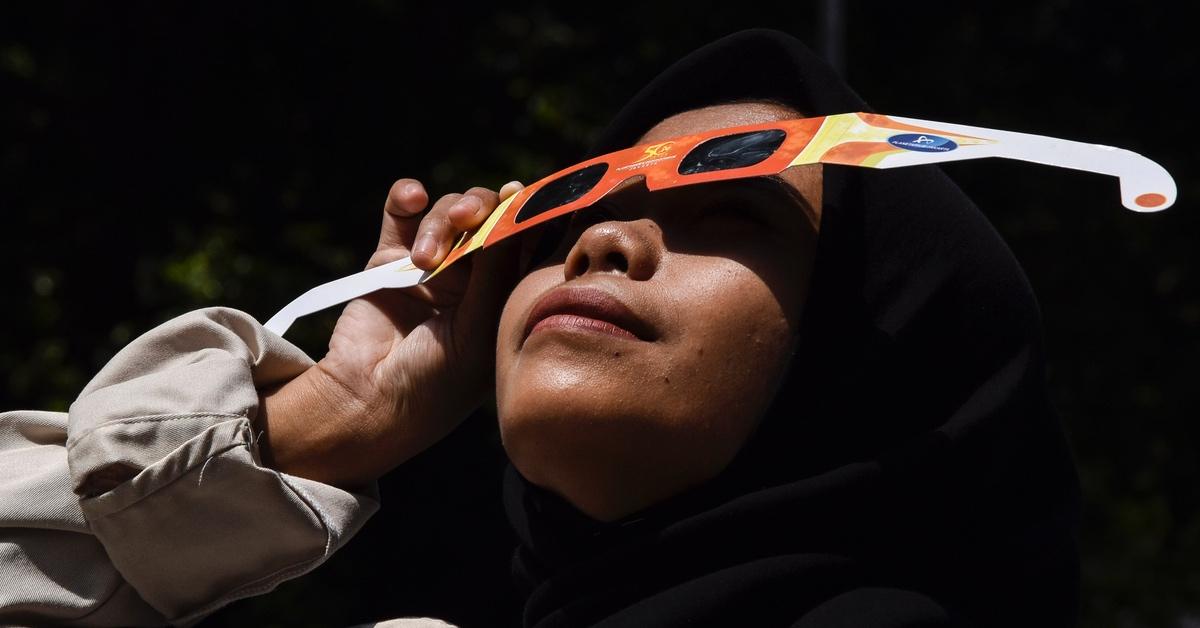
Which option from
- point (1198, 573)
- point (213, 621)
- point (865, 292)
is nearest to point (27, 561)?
point (865, 292)

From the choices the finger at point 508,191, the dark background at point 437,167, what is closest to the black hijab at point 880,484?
the finger at point 508,191

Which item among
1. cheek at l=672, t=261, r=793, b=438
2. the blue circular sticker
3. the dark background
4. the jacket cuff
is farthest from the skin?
the dark background

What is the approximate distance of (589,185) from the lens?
2.07 meters

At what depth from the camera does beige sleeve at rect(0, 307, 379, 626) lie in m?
2.10

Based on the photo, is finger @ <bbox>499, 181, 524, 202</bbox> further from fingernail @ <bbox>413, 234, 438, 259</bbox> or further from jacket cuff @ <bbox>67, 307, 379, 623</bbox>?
jacket cuff @ <bbox>67, 307, 379, 623</bbox>

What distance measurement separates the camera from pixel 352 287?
233cm

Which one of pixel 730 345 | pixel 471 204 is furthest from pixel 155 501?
pixel 730 345

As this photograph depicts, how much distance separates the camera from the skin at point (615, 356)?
5.98 ft

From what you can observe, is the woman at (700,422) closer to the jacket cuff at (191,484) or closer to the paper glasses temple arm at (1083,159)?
the jacket cuff at (191,484)

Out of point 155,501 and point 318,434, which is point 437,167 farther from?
point 155,501

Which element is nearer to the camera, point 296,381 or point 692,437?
point 692,437

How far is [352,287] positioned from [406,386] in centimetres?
19

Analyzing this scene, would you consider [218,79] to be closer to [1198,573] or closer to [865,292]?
[865,292]

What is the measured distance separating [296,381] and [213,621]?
379 cm
